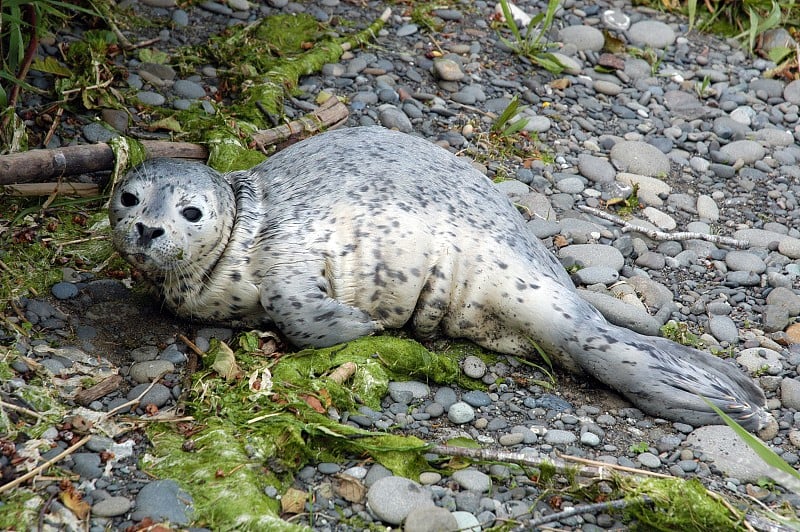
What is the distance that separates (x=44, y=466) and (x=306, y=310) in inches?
46.6

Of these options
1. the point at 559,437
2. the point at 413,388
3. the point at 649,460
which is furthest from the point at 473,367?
the point at 649,460

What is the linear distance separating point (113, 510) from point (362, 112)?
3.11 m

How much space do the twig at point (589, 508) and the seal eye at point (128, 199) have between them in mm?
1951

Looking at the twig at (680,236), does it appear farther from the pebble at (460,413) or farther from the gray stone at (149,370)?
the gray stone at (149,370)

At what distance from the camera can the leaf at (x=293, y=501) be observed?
10.8 feet

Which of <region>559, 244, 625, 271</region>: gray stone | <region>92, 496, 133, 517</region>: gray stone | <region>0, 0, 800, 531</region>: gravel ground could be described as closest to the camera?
<region>92, 496, 133, 517</region>: gray stone

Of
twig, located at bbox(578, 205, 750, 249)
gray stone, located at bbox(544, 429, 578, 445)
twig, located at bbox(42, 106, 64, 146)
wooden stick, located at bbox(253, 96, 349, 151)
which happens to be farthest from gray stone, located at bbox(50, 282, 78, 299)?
twig, located at bbox(578, 205, 750, 249)

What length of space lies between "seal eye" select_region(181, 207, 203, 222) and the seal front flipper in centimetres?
37

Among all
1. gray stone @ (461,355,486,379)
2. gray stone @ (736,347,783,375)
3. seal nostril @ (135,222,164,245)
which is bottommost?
gray stone @ (736,347,783,375)

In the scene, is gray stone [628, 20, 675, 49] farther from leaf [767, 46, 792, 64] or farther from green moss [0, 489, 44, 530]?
green moss [0, 489, 44, 530]

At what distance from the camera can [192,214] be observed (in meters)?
4.05

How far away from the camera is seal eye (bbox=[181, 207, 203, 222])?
4.02 meters

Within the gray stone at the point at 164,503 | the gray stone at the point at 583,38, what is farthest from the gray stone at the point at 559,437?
the gray stone at the point at 583,38

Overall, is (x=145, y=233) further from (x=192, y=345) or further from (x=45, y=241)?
(x=45, y=241)
